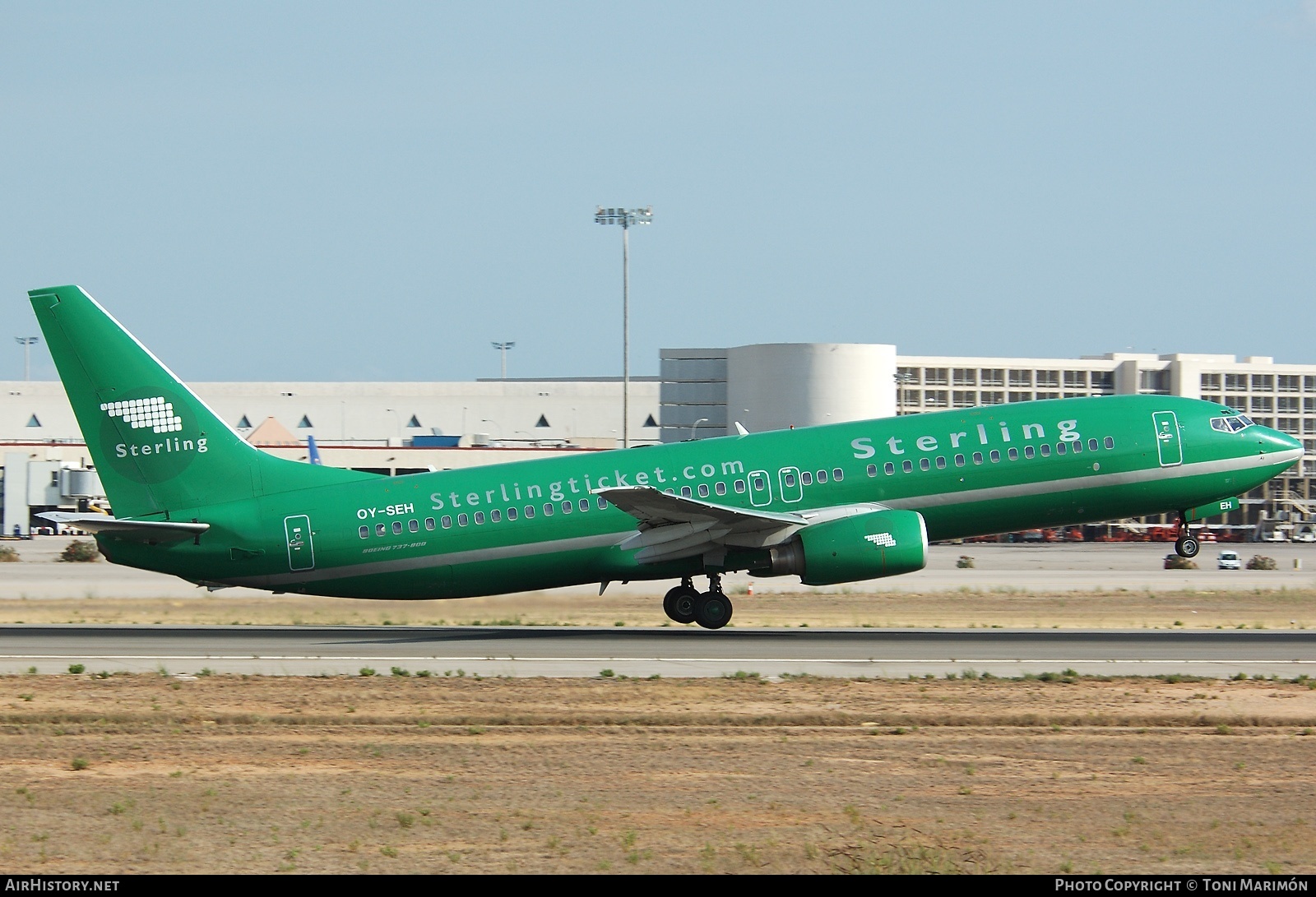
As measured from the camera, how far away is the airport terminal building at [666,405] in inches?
3812

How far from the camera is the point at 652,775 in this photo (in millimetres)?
16344

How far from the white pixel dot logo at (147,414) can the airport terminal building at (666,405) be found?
59501 mm

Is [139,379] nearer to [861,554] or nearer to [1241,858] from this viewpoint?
[861,554]

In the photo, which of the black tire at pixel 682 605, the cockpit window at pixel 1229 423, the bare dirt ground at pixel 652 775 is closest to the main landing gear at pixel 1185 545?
the cockpit window at pixel 1229 423

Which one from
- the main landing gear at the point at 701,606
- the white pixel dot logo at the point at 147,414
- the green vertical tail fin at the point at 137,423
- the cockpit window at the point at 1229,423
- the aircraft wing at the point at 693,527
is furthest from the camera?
the cockpit window at the point at 1229,423

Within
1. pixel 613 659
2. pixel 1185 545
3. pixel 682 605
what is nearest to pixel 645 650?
pixel 613 659

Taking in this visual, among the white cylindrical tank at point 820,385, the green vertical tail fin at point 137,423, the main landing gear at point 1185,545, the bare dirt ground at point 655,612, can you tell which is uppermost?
the white cylindrical tank at point 820,385

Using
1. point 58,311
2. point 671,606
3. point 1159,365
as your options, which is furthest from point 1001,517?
point 1159,365

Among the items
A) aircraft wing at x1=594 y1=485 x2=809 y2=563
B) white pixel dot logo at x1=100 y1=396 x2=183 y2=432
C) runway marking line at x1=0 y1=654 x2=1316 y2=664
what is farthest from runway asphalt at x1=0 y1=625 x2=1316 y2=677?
white pixel dot logo at x1=100 y1=396 x2=183 y2=432

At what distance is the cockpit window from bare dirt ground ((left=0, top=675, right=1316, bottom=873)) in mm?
11981

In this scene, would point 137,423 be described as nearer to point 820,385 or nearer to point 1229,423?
point 1229,423

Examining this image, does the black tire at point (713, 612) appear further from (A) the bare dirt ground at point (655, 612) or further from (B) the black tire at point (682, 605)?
(A) the bare dirt ground at point (655, 612)

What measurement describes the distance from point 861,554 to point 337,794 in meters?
18.2

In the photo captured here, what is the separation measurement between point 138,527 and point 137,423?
8.97 ft
